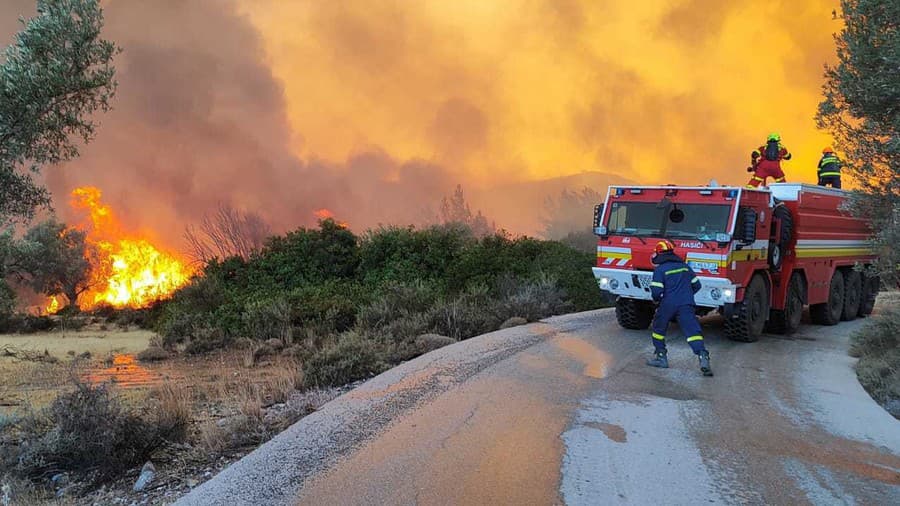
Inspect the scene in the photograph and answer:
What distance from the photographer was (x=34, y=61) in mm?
6926

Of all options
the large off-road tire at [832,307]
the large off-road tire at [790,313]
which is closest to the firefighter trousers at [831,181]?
the large off-road tire at [832,307]

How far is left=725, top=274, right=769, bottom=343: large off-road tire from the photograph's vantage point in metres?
9.89

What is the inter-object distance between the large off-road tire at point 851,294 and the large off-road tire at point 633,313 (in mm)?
5747

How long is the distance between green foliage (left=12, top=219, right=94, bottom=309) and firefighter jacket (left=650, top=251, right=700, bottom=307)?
122 feet

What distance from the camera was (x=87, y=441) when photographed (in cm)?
562

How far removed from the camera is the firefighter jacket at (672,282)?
8156mm

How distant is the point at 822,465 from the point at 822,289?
29.0 feet

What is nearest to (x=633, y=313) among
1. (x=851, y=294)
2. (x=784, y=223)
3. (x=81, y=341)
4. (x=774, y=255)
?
(x=774, y=255)

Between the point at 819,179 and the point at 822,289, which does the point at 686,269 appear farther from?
the point at 819,179

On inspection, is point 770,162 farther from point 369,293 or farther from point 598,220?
point 369,293

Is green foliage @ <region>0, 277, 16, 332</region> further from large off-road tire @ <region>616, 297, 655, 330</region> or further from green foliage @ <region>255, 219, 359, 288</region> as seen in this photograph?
large off-road tire @ <region>616, 297, 655, 330</region>

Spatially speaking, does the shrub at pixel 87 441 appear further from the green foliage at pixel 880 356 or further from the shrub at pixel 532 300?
the green foliage at pixel 880 356

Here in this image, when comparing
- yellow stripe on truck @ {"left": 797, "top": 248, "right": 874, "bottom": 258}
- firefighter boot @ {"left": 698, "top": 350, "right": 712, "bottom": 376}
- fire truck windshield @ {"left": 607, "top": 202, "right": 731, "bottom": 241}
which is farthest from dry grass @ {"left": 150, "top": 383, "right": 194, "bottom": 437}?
yellow stripe on truck @ {"left": 797, "top": 248, "right": 874, "bottom": 258}

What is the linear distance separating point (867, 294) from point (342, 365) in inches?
528
